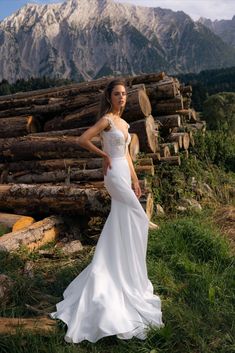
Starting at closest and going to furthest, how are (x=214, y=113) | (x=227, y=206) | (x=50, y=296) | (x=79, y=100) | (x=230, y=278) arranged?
(x=50, y=296), (x=230, y=278), (x=227, y=206), (x=79, y=100), (x=214, y=113)

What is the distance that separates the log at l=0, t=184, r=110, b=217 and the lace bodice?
2410 mm

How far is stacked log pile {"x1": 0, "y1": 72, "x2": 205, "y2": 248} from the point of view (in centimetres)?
727

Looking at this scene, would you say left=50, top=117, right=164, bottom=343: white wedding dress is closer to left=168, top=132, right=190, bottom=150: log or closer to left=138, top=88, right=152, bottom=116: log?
left=138, top=88, right=152, bottom=116: log

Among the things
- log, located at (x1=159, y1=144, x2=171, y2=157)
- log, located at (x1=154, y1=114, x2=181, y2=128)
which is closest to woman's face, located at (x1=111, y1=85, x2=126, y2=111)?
log, located at (x1=159, y1=144, x2=171, y2=157)

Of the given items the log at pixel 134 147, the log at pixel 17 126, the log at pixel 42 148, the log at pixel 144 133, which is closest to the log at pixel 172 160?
the log at pixel 144 133

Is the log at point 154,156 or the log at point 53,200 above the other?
the log at point 154,156

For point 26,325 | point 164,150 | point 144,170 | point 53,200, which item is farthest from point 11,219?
point 164,150

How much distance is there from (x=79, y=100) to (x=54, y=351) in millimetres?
6916

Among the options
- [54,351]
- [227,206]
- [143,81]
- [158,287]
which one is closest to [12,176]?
[143,81]

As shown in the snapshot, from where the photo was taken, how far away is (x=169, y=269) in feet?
17.0

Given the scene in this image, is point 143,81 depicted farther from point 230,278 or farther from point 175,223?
point 230,278

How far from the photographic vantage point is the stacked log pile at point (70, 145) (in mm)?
7266

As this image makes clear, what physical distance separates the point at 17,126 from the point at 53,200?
3.31 m

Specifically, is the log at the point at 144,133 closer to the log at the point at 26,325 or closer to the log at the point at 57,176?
the log at the point at 57,176
